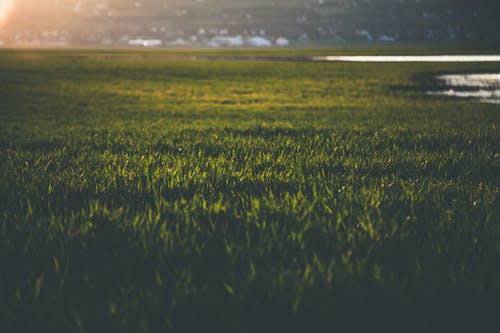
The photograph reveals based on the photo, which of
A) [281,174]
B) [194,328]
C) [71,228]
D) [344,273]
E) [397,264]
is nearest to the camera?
[194,328]

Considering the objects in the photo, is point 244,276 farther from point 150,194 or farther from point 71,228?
point 150,194

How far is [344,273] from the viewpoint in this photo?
2.14m

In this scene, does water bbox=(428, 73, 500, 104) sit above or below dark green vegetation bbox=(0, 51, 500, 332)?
above

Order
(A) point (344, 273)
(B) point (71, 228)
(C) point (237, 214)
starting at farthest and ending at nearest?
(C) point (237, 214) → (B) point (71, 228) → (A) point (344, 273)

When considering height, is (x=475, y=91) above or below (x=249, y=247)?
above

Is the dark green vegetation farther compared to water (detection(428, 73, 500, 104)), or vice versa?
water (detection(428, 73, 500, 104))

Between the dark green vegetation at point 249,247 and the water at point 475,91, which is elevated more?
the water at point 475,91

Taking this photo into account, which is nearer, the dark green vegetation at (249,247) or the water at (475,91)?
the dark green vegetation at (249,247)

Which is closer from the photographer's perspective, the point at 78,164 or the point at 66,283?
the point at 66,283

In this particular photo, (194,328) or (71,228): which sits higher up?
(71,228)

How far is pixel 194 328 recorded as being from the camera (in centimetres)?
181

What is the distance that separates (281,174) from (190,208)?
4.91ft

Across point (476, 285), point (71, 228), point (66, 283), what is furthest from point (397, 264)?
point (71, 228)

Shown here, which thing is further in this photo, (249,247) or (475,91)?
(475,91)
